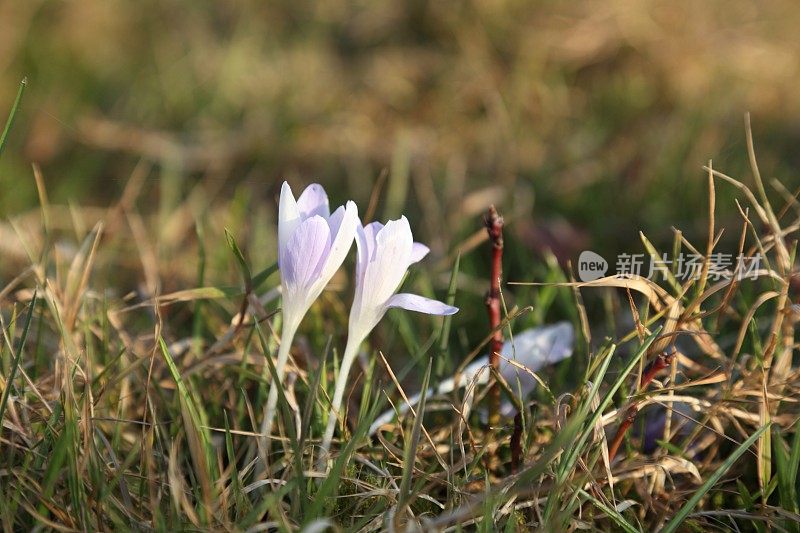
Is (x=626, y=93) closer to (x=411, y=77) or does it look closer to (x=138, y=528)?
(x=411, y=77)

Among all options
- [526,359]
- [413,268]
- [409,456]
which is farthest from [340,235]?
[526,359]

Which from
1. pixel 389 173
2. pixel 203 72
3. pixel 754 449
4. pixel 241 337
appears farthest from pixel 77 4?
pixel 754 449

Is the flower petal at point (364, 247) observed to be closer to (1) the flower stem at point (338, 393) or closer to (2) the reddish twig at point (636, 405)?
(1) the flower stem at point (338, 393)

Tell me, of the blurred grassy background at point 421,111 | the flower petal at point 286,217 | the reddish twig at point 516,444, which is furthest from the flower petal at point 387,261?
the blurred grassy background at point 421,111

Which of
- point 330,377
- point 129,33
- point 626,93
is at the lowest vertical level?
point 626,93

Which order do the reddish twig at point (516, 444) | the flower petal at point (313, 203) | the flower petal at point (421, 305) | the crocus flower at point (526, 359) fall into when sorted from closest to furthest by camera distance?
the flower petal at point (421, 305), the flower petal at point (313, 203), the reddish twig at point (516, 444), the crocus flower at point (526, 359)

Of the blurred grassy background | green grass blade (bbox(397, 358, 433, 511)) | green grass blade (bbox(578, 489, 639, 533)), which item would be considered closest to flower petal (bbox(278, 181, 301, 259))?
green grass blade (bbox(397, 358, 433, 511))

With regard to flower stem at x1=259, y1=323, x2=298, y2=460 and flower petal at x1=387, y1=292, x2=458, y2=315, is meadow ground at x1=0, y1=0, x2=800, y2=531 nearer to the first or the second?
flower stem at x1=259, y1=323, x2=298, y2=460
